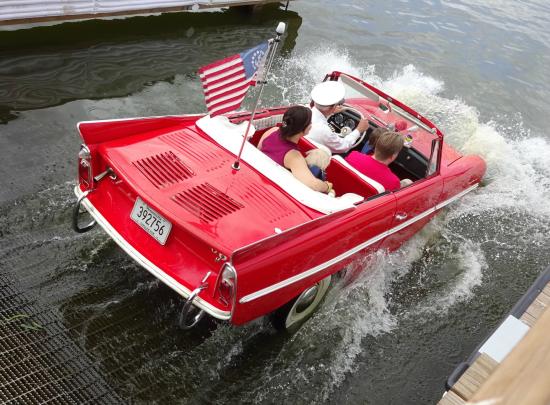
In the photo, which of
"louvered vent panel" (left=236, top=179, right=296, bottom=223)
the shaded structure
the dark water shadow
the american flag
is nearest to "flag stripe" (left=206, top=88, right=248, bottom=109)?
the american flag

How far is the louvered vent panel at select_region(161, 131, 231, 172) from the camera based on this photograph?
4258 mm

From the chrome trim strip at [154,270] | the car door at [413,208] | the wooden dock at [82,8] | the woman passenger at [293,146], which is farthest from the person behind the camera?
the wooden dock at [82,8]

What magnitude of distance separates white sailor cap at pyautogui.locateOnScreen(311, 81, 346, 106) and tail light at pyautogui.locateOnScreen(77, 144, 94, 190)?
85.8 inches

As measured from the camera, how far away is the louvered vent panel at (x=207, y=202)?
147 inches

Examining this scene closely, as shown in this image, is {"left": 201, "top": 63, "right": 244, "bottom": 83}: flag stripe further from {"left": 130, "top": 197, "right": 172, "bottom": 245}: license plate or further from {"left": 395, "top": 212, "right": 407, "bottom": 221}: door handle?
{"left": 395, "top": 212, "right": 407, "bottom": 221}: door handle

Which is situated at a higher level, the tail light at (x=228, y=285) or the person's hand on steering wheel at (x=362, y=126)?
the person's hand on steering wheel at (x=362, y=126)

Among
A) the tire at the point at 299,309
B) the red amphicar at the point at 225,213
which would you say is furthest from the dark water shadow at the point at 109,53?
the tire at the point at 299,309

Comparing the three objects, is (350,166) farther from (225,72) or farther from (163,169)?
(163,169)

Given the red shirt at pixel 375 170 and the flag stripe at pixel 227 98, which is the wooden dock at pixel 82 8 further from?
the red shirt at pixel 375 170

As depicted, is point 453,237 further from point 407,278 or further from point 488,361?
point 488,361

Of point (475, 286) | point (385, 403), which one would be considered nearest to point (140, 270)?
point (385, 403)

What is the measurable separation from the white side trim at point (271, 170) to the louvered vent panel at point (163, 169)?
0.50 m

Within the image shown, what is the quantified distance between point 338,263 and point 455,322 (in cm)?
169

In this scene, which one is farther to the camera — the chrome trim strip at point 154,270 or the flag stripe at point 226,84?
the flag stripe at point 226,84
